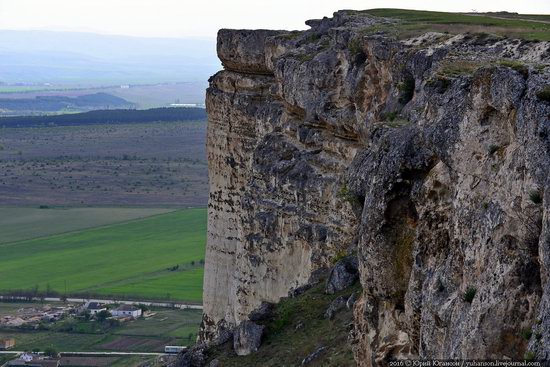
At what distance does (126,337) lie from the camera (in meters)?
57.4

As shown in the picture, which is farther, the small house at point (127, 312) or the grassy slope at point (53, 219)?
the grassy slope at point (53, 219)

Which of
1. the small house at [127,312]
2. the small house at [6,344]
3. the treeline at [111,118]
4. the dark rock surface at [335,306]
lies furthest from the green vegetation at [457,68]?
the treeline at [111,118]

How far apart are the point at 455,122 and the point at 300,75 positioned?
48.5ft

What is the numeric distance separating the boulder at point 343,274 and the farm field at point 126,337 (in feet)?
102

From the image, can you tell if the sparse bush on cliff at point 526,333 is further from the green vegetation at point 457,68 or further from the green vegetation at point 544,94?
the green vegetation at point 457,68

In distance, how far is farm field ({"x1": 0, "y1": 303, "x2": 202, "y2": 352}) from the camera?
5503 centimetres

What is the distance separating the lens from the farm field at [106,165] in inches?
4368

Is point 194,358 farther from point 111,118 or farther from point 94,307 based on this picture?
point 111,118

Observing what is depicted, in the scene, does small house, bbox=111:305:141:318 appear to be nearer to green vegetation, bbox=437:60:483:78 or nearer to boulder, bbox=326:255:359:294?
boulder, bbox=326:255:359:294

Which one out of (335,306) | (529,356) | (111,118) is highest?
(529,356)

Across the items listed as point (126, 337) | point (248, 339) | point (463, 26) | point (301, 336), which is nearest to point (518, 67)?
point (301, 336)

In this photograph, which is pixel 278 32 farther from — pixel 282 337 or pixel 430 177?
pixel 430 177

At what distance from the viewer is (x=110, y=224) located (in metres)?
97.6

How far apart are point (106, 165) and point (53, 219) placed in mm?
29447
